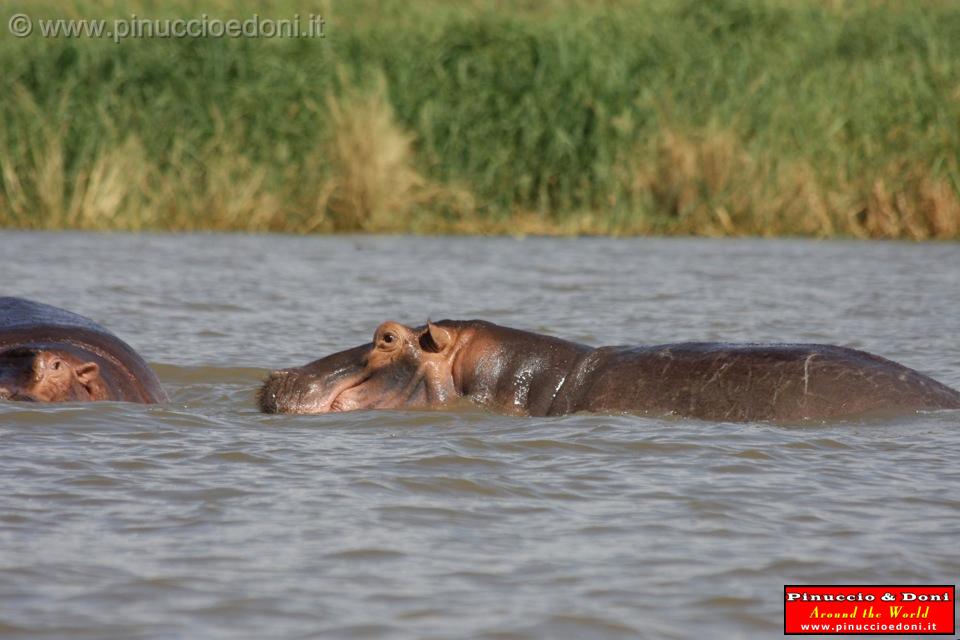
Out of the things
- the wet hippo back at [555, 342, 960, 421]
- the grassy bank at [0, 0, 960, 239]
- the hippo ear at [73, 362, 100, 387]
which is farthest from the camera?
the grassy bank at [0, 0, 960, 239]

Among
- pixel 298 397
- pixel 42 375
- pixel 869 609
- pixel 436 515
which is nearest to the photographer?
pixel 869 609

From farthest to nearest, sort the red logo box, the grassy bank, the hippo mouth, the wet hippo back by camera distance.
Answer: the grassy bank, the hippo mouth, the wet hippo back, the red logo box

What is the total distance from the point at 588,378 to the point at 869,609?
7.77 ft

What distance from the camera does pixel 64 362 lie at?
539 cm

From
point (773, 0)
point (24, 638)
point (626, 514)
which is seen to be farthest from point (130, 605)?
point (773, 0)

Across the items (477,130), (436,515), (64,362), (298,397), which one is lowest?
(436,515)

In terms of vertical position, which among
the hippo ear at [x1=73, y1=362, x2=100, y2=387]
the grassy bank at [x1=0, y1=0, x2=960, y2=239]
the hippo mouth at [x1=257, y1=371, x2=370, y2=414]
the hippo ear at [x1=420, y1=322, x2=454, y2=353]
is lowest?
the hippo mouth at [x1=257, y1=371, x2=370, y2=414]

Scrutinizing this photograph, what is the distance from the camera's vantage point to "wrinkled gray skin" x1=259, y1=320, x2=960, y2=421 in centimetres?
534

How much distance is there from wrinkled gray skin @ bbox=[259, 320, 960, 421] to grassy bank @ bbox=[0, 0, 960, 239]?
8227 mm

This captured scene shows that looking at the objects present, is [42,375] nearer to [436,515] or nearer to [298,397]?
[298,397]

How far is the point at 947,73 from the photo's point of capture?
13445 millimetres

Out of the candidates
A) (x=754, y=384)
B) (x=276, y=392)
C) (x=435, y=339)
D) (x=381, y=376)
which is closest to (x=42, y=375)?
(x=276, y=392)

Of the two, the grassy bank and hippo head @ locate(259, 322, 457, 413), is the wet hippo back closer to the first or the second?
hippo head @ locate(259, 322, 457, 413)

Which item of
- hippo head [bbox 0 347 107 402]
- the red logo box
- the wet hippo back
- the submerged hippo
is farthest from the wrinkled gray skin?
the red logo box
